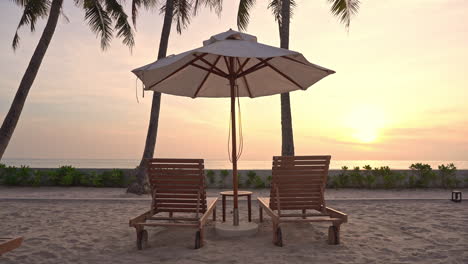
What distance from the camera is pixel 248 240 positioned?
15.9 ft

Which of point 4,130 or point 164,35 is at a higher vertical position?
point 164,35

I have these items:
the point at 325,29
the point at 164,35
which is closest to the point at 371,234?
the point at 325,29

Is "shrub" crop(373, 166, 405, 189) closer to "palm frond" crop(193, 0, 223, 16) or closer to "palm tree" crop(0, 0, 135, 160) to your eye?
"palm frond" crop(193, 0, 223, 16)

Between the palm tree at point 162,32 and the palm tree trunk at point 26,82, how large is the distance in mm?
3002

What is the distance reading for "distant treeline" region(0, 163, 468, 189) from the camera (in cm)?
1128

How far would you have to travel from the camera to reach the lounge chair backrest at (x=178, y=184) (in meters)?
4.92

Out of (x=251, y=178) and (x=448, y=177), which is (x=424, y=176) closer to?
(x=448, y=177)

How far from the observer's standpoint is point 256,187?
37.1 ft

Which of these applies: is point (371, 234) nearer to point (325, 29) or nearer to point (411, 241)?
point (411, 241)

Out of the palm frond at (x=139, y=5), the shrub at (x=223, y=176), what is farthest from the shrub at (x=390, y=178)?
the palm frond at (x=139, y=5)

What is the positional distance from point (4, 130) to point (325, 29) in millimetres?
9137

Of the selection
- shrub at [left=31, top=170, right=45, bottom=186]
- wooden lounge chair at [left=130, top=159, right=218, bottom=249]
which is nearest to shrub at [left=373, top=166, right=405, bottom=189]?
wooden lounge chair at [left=130, top=159, right=218, bottom=249]

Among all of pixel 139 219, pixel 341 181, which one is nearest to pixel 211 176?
pixel 341 181

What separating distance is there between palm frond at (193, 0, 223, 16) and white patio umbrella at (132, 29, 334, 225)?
711 centimetres
